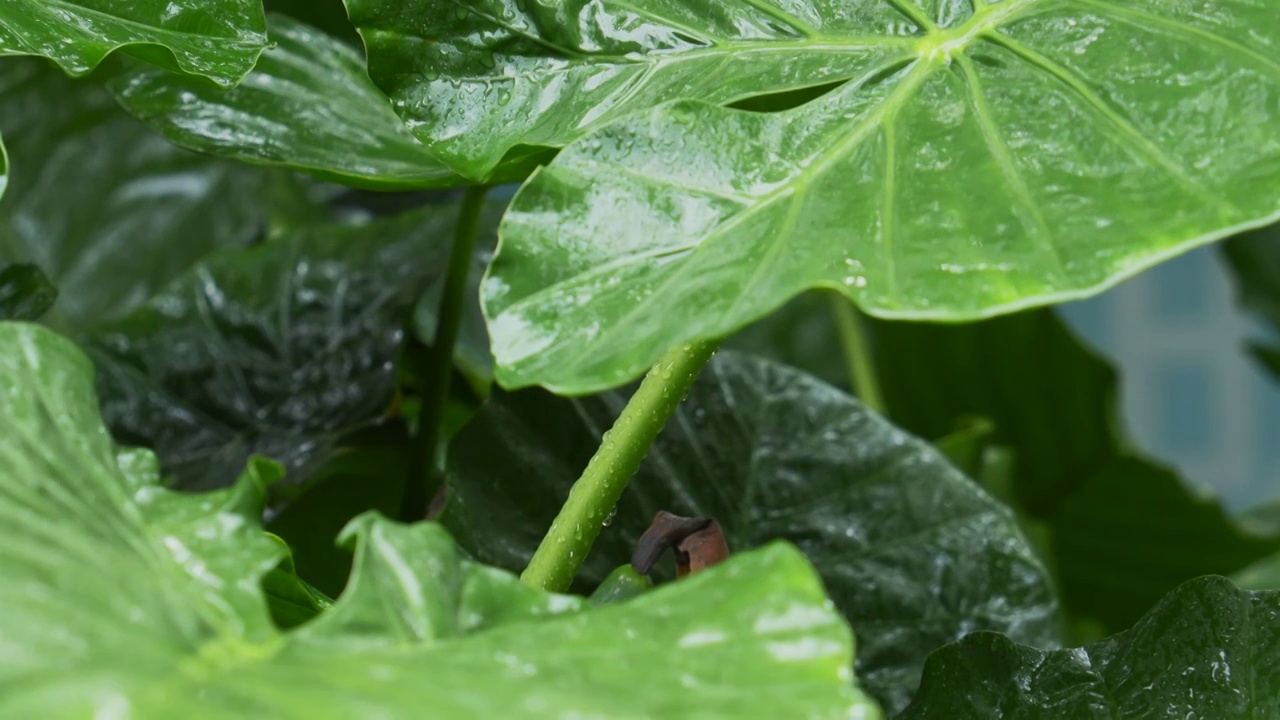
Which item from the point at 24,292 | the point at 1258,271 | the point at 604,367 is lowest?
the point at 1258,271

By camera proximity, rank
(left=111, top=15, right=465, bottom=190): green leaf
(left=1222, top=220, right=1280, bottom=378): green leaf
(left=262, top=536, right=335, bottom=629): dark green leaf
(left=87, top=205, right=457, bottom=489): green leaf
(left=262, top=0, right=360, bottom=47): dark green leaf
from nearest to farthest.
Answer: (left=262, top=536, right=335, bottom=629): dark green leaf
(left=111, top=15, right=465, bottom=190): green leaf
(left=87, top=205, right=457, bottom=489): green leaf
(left=262, top=0, right=360, bottom=47): dark green leaf
(left=1222, top=220, right=1280, bottom=378): green leaf

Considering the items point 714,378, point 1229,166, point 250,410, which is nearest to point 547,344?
point 1229,166

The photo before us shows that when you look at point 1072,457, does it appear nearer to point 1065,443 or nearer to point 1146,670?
point 1065,443

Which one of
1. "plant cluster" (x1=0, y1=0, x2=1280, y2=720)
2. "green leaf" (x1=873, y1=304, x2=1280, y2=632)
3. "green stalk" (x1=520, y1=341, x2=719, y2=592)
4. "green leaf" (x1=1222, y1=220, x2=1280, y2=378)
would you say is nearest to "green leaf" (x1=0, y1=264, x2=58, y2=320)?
"plant cluster" (x1=0, y1=0, x2=1280, y2=720)

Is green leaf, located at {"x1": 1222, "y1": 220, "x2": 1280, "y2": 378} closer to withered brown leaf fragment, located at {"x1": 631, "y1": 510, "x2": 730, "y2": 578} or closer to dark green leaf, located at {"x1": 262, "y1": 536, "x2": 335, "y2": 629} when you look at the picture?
withered brown leaf fragment, located at {"x1": 631, "y1": 510, "x2": 730, "y2": 578}

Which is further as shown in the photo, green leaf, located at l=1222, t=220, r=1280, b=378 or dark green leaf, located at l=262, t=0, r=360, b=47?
green leaf, located at l=1222, t=220, r=1280, b=378

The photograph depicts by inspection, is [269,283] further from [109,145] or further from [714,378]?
[109,145]

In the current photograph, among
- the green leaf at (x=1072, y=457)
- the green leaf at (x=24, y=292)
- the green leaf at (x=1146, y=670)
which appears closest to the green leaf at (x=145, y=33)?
the green leaf at (x=24, y=292)

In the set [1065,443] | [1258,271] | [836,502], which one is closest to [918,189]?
[836,502]
